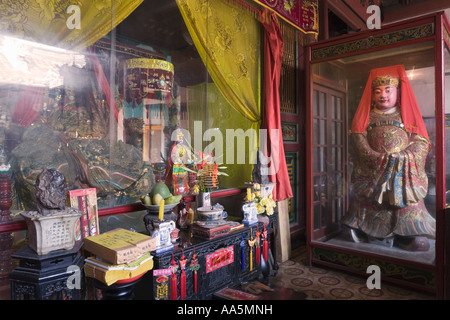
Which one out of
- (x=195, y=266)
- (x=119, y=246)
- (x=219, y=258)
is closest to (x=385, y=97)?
(x=219, y=258)

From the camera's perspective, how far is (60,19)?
212cm

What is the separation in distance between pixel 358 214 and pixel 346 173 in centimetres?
48

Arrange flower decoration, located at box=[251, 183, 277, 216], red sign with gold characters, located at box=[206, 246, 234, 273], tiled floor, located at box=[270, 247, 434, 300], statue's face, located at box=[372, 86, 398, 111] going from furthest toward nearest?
statue's face, located at box=[372, 86, 398, 111]
flower decoration, located at box=[251, 183, 277, 216]
tiled floor, located at box=[270, 247, 434, 300]
red sign with gold characters, located at box=[206, 246, 234, 273]

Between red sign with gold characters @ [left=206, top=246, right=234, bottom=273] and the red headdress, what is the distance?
2042mm

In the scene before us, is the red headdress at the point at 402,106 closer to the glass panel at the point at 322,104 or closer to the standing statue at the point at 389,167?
the standing statue at the point at 389,167

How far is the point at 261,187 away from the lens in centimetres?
318

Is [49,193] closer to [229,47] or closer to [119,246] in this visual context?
[119,246]

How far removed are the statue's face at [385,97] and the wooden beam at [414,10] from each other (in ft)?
8.69

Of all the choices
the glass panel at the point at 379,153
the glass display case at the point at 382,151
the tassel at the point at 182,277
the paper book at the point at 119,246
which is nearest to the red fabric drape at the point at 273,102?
the glass display case at the point at 382,151

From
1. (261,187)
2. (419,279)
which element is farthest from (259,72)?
(419,279)

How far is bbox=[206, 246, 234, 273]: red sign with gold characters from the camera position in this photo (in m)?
2.41

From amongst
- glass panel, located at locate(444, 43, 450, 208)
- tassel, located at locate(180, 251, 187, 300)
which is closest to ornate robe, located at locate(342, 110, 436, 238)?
glass panel, located at locate(444, 43, 450, 208)

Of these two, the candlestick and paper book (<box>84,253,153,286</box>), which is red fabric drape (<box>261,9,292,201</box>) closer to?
the candlestick

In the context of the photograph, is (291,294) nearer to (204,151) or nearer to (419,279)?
(419,279)
